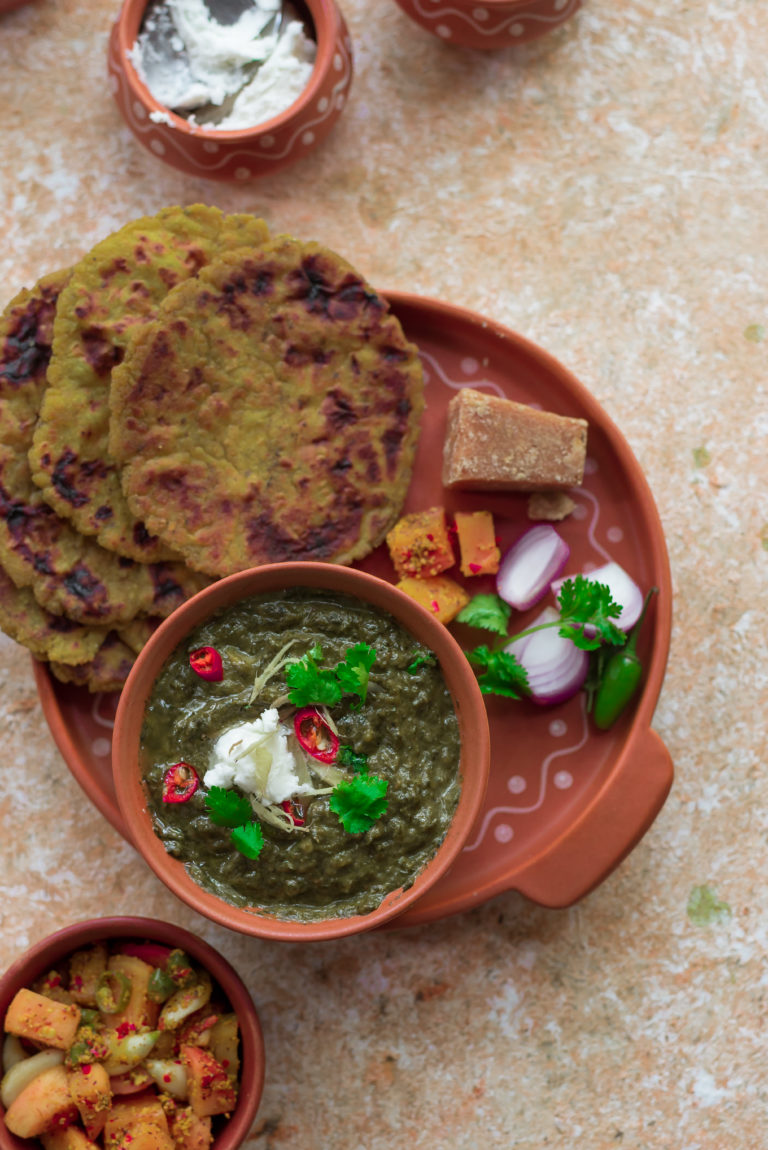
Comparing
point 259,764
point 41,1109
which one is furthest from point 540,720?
point 41,1109

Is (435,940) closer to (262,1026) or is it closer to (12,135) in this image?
(262,1026)

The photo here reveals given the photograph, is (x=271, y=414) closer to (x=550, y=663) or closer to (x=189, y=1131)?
(x=550, y=663)

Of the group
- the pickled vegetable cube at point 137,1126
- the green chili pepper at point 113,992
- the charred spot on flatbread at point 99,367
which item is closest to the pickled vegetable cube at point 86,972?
the green chili pepper at point 113,992

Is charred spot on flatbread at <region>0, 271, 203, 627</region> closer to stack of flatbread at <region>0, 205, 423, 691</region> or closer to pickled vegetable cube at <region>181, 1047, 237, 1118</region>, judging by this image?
stack of flatbread at <region>0, 205, 423, 691</region>

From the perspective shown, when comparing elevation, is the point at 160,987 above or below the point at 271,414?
below

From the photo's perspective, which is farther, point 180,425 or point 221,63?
point 221,63

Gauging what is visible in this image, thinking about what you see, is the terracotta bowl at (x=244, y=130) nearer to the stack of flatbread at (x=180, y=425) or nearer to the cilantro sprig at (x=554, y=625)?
the stack of flatbread at (x=180, y=425)

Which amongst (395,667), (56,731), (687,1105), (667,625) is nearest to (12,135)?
(56,731)
